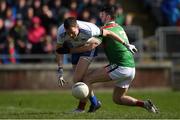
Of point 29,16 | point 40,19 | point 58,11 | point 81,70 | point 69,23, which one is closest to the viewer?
point 69,23

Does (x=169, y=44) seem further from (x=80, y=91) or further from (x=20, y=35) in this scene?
(x=80, y=91)

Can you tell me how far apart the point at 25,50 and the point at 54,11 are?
6.68ft

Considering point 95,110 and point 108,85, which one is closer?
point 95,110

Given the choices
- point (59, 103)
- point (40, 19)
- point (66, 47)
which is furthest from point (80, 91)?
point (40, 19)

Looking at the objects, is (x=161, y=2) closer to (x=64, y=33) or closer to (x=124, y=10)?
(x=124, y=10)

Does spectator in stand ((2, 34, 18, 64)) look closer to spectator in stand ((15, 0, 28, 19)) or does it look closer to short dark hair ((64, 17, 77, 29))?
spectator in stand ((15, 0, 28, 19))

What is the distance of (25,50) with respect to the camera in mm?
29156

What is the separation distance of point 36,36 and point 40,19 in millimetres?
965

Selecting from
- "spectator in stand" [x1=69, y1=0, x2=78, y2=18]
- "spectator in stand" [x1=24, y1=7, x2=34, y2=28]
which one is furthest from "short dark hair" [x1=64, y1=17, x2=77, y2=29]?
"spectator in stand" [x1=69, y1=0, x2=78, y2=18]

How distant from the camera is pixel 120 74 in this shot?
16.5 metres

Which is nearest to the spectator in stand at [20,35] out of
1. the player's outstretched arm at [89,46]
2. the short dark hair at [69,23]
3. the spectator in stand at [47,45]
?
the spectator in stand at [47,45]

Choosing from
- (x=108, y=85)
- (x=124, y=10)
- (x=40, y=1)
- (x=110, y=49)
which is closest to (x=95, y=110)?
(x=110, y=49)

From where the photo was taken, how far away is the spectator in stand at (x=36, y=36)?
29.0m

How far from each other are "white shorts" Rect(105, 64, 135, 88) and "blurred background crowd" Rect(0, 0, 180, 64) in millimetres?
11871
